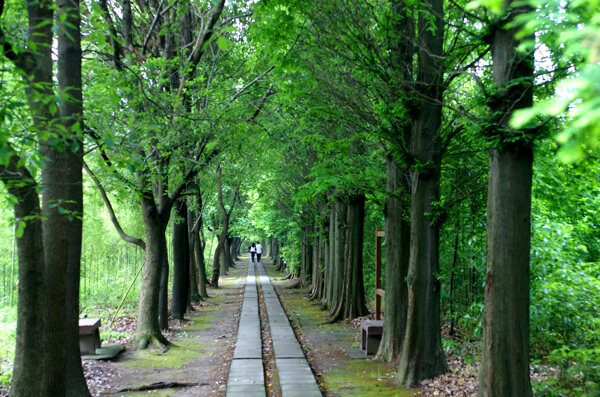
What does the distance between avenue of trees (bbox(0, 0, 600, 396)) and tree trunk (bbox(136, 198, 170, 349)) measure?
4 centimetres

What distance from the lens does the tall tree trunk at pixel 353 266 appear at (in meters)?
14.5

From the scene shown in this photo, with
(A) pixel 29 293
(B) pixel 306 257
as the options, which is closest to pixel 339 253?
(B) pixel 306 257

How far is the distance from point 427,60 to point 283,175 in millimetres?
10914

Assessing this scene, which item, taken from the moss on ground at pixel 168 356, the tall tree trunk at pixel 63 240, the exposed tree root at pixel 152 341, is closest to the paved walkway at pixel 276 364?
the moss on ground at pixel 168 356

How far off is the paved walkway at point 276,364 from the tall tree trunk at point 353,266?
6.36ft

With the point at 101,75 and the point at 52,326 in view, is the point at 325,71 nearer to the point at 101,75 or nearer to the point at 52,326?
the point at 101,75

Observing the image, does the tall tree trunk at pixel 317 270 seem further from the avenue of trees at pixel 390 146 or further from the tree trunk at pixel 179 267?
the tree trunk at pixel 179 267

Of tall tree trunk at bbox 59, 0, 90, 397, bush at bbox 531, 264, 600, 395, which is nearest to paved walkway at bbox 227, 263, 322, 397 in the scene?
tall tree trunk at bbox 59, 0, 90, 397

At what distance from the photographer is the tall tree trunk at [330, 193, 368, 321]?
14.5m

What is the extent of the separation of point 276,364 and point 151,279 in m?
3.66

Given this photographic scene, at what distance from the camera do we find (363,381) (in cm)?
806

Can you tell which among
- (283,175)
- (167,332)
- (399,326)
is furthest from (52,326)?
(283,175)

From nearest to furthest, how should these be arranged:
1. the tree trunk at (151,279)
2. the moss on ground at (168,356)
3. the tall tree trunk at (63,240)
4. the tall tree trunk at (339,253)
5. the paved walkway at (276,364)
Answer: the tall tree trunk at (63,240)
the paved walkway at (276,364)
the moss on ground at (168,356)
the tree trunk at (151,279)
the tall tree trunk at (339,253)

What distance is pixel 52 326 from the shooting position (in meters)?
5.73
